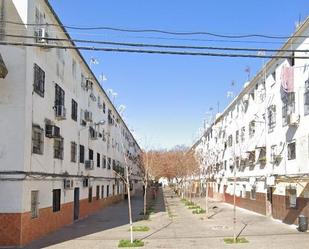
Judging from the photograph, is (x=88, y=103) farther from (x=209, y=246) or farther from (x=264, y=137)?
(x=209, y=246)

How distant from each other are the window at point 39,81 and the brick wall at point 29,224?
16.0ft

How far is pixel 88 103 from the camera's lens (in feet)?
114

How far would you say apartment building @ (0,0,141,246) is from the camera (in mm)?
18094

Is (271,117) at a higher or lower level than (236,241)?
higher

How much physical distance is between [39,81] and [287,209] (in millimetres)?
14804

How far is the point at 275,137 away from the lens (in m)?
29.2

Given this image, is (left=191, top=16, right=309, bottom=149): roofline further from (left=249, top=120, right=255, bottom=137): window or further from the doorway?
the doorway

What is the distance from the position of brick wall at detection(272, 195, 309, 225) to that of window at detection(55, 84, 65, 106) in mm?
12563

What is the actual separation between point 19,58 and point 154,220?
1536cm

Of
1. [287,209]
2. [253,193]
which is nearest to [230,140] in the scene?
[253,193]

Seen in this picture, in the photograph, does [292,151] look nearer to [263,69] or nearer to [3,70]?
[263,69]

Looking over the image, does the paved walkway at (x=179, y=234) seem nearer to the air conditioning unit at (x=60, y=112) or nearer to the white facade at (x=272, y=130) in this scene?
the white facade at (x=272, y=130)

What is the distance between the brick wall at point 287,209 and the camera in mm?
23994

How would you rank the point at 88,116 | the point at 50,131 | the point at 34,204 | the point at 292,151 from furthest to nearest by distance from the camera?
the point at 88,116 < the point at 292,151 < the point at 50,131 < the point at 34,204
